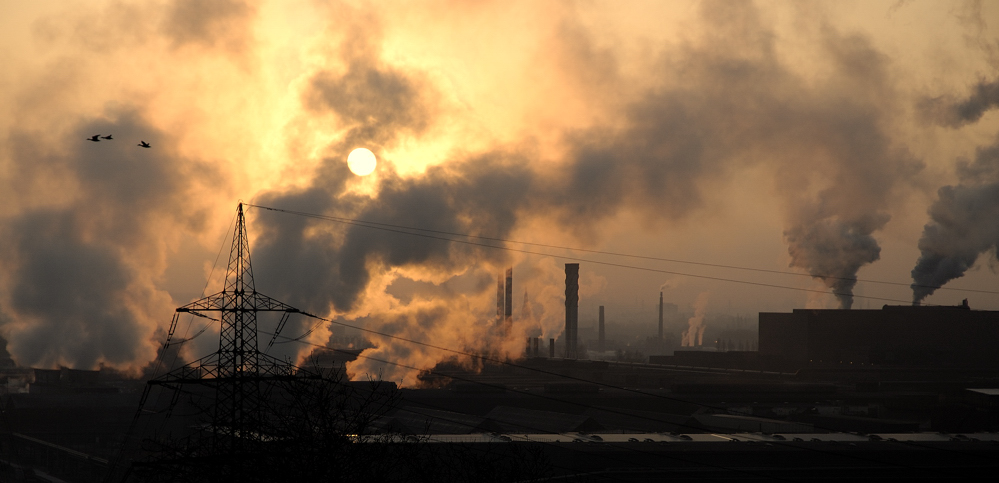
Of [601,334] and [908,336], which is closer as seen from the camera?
[908,336]

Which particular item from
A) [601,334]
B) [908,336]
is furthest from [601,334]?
[908,336]

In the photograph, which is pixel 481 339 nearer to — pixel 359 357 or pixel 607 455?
pixel 359 357

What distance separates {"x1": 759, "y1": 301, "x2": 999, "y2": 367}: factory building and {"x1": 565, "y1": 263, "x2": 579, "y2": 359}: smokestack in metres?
23.1

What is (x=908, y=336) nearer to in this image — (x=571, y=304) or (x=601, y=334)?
(x=571, y=304)

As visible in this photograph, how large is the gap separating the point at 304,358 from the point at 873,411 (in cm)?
2879

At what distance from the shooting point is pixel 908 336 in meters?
55.6

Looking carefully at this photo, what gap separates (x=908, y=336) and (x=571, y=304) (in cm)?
2910

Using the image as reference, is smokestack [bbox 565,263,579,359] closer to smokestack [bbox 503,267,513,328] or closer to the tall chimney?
smokestack [bbox 503,267,513,328]

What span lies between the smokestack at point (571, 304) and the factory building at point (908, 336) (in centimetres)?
2310

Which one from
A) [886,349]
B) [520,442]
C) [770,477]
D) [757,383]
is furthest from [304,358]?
[886,349]

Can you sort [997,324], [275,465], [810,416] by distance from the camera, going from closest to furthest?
[275,465] → [810,416] → [997,324]

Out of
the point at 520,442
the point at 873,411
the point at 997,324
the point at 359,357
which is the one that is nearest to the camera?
the point at 520,442

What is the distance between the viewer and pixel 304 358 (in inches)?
1571

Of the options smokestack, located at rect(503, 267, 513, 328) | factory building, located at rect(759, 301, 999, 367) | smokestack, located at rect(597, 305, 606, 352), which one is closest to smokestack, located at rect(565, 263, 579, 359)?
smokestack, located at rect(503, 267, 513, 328)
